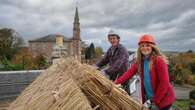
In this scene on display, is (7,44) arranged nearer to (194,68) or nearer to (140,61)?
(194,68)

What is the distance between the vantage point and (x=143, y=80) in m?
3.92

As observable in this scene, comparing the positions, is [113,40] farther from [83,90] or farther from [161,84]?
[83,90]

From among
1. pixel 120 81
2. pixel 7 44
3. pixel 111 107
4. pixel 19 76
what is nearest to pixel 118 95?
pixel 111 107

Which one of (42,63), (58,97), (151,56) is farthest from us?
(42,63)

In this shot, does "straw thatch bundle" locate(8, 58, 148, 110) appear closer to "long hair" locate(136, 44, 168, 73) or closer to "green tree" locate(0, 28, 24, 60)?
"long hair" locate(136, 44, 168, 73)

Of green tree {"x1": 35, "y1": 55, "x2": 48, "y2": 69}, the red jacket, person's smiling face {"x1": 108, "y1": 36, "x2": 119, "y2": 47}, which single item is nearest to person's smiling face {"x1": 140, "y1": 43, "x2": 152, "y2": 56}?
the red jacket

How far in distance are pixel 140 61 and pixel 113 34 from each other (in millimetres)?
1257

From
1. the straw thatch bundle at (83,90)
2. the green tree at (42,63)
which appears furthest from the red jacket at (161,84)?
the green tree at (42,63)

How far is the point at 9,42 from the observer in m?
69.1

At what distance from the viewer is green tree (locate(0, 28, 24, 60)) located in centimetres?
6550

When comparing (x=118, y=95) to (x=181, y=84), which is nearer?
(x=118, y=95)

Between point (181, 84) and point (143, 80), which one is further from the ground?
point (143, 80)

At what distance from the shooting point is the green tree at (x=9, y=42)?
65.5 m

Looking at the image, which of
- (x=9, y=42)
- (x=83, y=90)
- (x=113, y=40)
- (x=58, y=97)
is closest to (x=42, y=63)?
(x=113, y=40)
